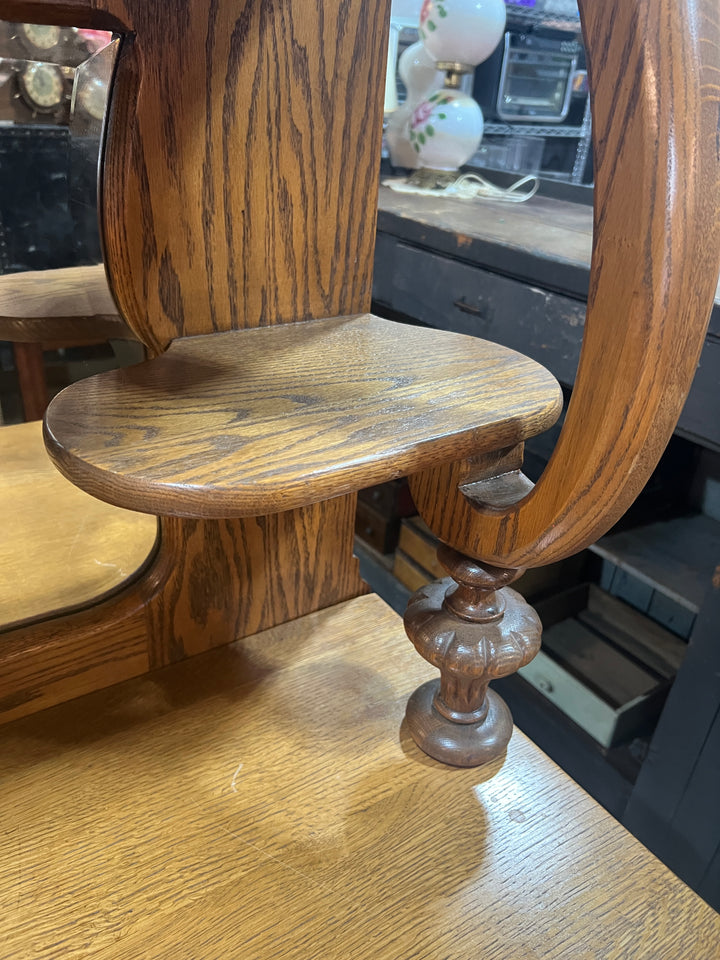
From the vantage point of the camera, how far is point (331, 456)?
1.25 ft

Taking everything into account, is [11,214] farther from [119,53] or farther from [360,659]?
[360,659]

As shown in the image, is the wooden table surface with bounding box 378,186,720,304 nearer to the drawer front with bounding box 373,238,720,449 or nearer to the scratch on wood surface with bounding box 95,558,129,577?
the drawer front with bounding box 373,238,720,449

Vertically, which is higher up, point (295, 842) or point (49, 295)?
point (49, 295)

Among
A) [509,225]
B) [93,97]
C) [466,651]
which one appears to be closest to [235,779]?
[466,651]

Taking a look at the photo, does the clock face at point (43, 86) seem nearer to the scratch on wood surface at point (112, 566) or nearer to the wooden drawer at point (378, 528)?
the scratch on wood surface at point (112, 566)

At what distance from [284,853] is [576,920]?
198mm

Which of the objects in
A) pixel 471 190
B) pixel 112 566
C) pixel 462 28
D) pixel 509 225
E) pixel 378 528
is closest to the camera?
pixel 112 566

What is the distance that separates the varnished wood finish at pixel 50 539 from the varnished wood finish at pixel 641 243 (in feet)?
1.24

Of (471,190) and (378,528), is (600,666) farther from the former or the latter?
(471,190)

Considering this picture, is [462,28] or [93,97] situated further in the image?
[462,28]

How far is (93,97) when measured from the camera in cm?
49

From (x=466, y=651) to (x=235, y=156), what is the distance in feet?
1.27

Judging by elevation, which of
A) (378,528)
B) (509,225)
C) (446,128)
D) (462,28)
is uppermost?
(462,28)

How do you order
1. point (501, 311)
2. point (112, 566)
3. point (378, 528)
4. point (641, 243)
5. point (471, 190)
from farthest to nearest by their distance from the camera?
1. point (378, 528)
2. point (471, 190)
3. point (501, 311)
4. point (112, 566)
5. point (641, 243)
